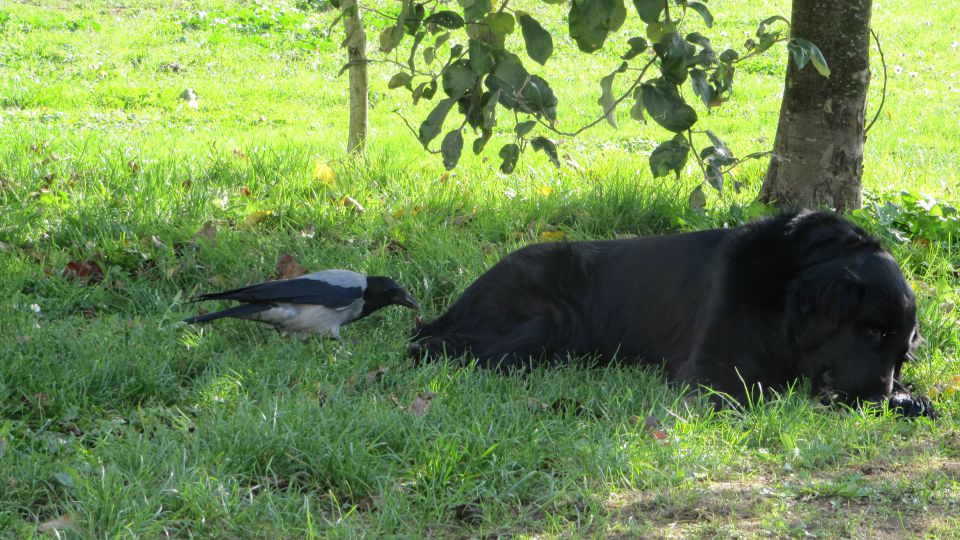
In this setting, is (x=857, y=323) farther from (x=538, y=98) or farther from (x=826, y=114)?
(x=826, y=114)

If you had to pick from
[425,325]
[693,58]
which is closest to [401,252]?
[425,325]

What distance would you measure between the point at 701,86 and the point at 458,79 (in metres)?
0.76

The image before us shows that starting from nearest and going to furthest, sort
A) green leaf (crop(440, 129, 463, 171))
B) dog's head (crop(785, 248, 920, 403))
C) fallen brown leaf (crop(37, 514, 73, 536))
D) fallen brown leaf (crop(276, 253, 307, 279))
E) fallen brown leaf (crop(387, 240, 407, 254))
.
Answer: fallen brown leaf (crop(37, 514, 73, 536)) < green leaf (crop(440, 129, 463, 171)) < dog's head (crop(785, 248, 920, 403)) < fallen brown leaf (crop(276, 253, 307, 279)) < fallen brown leaf (crop(387, 240, 407, 254))

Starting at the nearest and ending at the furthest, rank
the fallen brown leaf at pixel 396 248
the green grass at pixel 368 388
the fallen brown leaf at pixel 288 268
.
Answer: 1. the green grass at pixel 368 388
2. the fallen brown leaf at pixel 288 268
3. the fallen brown leaf at pixel 396 248

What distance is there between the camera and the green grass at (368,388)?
2.97 m

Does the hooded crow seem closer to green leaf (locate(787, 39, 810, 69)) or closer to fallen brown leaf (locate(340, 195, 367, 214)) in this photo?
fallen brown leaf (locate(340, 195, 367, 214))

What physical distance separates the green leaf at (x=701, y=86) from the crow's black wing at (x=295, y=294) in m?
2.17

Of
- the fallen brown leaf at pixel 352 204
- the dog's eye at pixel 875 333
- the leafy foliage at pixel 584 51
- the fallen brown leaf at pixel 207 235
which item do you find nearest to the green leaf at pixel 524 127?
the leafy foliage at pixel 584 51

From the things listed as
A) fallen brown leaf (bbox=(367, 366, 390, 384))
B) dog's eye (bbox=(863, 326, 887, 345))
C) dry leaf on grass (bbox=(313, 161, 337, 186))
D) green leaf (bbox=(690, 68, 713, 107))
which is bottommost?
fallen brown leaf (bbox=(367, 366, 390, 384))

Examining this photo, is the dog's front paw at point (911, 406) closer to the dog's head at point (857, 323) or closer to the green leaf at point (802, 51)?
the dog's head at point (857, 323)

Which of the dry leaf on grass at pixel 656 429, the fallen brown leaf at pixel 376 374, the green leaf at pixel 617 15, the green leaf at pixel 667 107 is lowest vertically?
the fallen brown leaf at pixel 376 374

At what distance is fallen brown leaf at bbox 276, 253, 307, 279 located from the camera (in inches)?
212

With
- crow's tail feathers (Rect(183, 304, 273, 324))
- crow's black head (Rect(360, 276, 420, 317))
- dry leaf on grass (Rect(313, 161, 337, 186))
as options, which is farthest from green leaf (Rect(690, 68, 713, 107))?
dry leaf on grass (Rect(313, 161, 337, 186))

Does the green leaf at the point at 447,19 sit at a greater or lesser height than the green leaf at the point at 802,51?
lesser
